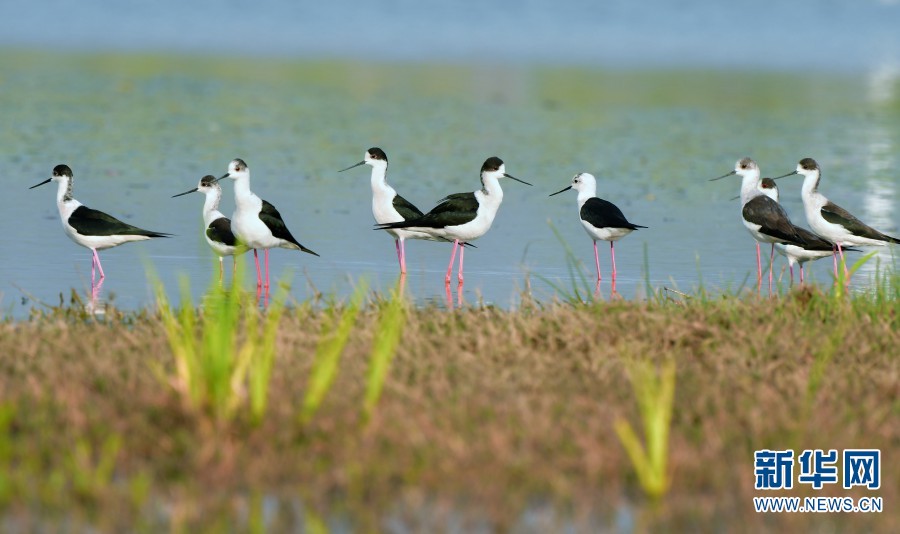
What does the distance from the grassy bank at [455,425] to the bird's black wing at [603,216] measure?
3529 mm

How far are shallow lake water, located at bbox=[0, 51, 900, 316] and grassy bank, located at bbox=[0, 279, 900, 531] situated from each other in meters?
0.71

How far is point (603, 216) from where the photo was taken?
11352mm

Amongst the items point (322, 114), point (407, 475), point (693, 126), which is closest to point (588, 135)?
point (693, 126)

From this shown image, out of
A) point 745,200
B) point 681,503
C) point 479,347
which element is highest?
point 745,200

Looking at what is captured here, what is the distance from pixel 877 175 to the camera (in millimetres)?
17562

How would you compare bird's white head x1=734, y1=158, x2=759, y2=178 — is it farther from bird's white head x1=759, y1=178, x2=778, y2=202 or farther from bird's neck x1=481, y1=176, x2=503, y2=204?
bird's neck x1=481, y1=176, x2=503, y2=204

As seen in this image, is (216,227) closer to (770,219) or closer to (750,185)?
(770,219)

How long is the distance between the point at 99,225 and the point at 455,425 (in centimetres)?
553

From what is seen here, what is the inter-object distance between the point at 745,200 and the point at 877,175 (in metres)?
6.28

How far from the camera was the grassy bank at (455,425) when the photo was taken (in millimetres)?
4949

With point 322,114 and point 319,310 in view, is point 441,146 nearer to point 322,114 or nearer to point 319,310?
point 322,114

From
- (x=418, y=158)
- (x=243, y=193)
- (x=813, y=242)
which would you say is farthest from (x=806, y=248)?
(x=418, y=158)

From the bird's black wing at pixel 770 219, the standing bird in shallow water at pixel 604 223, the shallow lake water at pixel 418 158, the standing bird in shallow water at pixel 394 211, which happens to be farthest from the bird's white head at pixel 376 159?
the bird's black wing at pixel 770 219

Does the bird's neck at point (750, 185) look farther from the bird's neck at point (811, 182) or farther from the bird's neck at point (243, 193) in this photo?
the bird's neck at point (243, 193)
